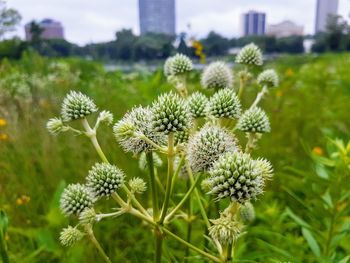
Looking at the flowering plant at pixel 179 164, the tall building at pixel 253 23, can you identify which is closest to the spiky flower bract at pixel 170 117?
the flowering plant at pixel 179 164

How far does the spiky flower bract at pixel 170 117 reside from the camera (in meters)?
1.03

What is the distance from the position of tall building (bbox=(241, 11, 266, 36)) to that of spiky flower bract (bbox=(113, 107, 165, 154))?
2.77m

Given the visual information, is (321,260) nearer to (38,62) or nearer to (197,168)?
(197,168)

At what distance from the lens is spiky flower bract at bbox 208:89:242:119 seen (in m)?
1.24

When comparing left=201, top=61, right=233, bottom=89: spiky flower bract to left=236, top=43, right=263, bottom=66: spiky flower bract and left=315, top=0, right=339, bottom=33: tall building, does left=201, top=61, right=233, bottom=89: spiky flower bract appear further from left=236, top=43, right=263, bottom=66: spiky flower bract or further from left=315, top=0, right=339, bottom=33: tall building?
left=315, top=0, right=339, bottom=33: tall building

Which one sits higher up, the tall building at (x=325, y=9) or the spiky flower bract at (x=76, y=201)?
the tall building at (x=325, y=9)

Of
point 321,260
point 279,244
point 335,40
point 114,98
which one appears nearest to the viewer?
point 321,260

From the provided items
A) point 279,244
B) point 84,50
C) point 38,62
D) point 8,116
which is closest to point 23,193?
point 8,116

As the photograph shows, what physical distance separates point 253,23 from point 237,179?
3203mm

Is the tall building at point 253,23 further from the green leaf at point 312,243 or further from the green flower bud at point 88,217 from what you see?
the green flower bud at point 88,217

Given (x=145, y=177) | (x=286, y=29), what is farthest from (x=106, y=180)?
(x=286, y=29)

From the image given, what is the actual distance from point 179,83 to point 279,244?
97 centimetres

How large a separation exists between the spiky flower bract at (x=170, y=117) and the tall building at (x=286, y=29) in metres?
4.78

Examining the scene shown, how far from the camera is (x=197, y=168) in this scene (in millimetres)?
1050
